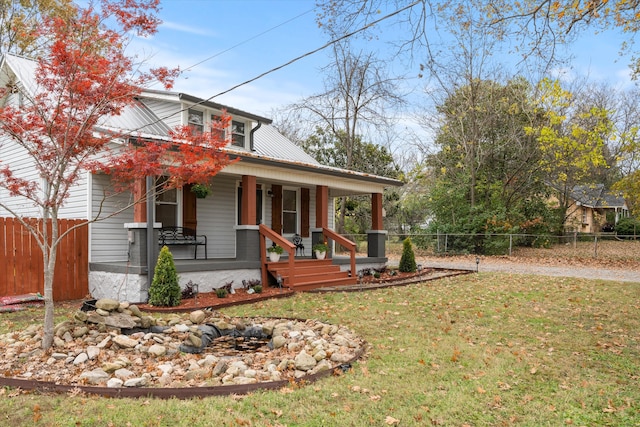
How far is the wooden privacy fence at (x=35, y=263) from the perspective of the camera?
9.41 metres

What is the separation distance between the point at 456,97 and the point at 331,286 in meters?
14.7

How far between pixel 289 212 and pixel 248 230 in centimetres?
425

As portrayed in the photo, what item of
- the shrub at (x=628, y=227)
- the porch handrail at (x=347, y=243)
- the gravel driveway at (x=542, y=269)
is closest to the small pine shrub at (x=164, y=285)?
the porch handrail at (x=347, y=243)

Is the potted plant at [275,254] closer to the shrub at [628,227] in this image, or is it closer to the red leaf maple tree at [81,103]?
the red leaf maple tree at [81,103]

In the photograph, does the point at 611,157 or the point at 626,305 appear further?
the point at 611,157

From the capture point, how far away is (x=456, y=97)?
22781 millimetres

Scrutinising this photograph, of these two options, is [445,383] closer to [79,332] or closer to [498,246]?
[79,332]

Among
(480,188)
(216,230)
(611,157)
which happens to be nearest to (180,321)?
(216,230)

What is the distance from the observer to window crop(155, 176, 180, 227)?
37.6 ft

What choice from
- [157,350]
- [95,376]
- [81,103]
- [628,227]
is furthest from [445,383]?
[628,227]

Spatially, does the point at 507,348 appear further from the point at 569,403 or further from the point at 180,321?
the point at 180,321

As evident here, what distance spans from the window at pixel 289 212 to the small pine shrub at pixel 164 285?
21.4 ft

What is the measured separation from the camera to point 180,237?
11797mm

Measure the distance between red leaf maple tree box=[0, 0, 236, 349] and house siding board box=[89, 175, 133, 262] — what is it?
12.4ft
